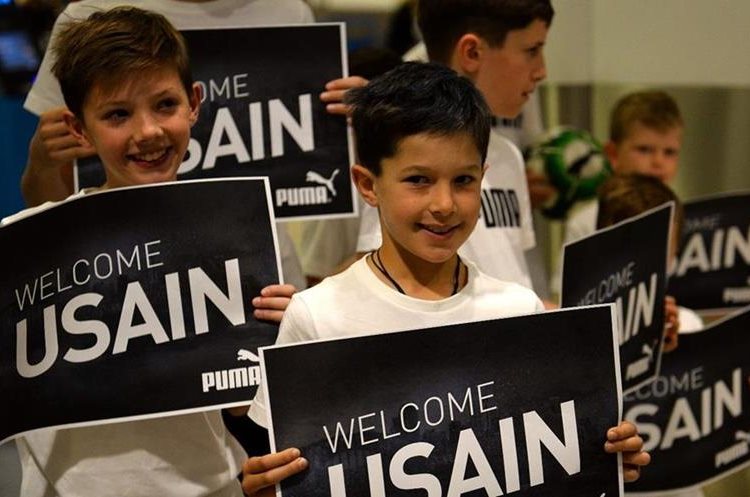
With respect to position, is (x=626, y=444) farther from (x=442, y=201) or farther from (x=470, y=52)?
(x=470, y=52)

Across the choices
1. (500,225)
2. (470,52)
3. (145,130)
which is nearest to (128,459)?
(145,130)

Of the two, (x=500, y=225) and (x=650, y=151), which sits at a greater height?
(x=650, y=151)

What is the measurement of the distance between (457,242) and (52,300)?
684 mm

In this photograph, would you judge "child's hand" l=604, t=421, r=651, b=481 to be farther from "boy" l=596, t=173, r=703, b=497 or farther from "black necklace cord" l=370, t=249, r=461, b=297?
"boy" l=596, t=173, r=703, b=497

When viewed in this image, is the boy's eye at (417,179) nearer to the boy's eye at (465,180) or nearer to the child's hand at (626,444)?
the boy's eye at (465,180)

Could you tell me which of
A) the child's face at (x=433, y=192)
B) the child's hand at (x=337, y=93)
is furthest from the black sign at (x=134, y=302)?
the child's hand at (x=337, y=93)

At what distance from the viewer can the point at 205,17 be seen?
2553 millimetres

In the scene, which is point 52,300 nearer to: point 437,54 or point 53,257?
point 53,257

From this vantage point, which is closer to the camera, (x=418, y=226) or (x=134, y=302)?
(x=418, y=226)

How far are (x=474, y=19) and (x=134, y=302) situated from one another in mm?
1130

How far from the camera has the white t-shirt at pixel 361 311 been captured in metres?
1.84

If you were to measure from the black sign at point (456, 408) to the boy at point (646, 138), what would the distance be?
79.6 inches

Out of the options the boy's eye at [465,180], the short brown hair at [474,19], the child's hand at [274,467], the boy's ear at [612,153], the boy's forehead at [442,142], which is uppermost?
the short brown hair at [474,19]

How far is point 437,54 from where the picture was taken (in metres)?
2.76
